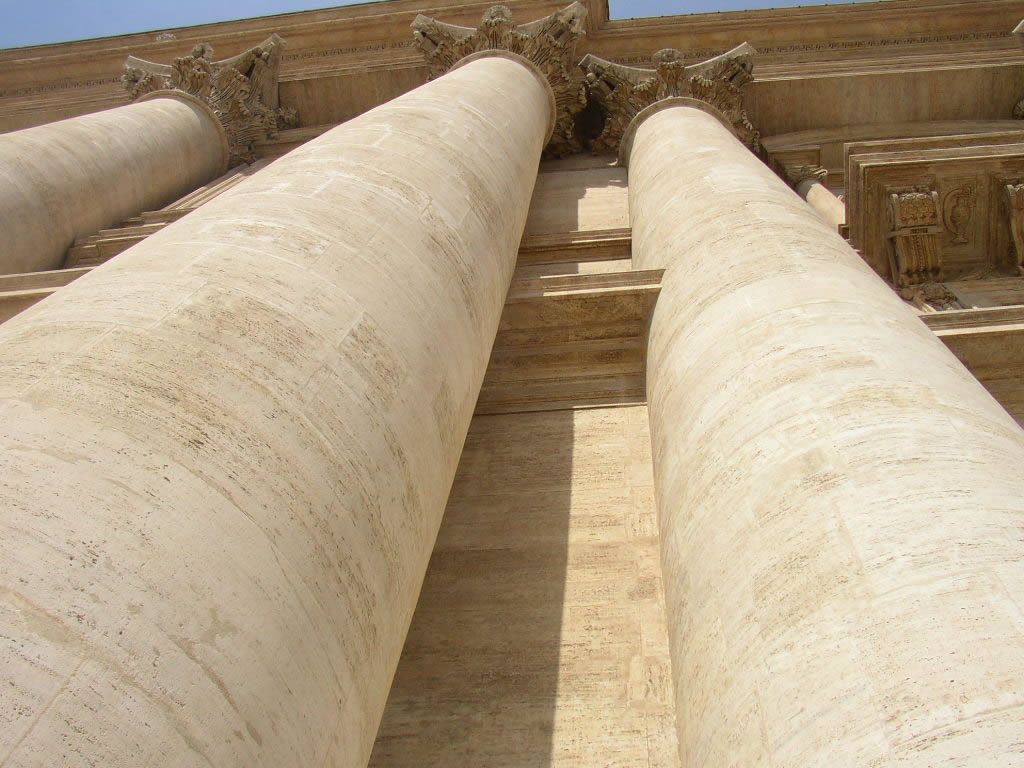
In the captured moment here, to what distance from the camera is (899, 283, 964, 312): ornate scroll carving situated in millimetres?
10914

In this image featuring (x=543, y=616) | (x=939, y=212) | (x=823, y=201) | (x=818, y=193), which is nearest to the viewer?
(x=543, y=616)

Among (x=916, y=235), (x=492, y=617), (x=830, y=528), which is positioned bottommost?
(x=492, y=617)

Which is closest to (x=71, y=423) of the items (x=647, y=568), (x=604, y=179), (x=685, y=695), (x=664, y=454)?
(x=685, y=695)

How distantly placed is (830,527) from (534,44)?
12.0 metres

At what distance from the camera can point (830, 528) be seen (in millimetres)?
4012

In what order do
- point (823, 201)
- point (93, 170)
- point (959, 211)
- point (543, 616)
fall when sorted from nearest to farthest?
1. point (543, 616)
2. point (959, 211)
3. point (93, 170)
4. point (823, 201)

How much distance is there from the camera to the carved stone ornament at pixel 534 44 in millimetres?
14273

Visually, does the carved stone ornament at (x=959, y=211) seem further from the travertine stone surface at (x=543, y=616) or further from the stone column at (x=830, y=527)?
the travertine stone surface at (x=543, y=616)

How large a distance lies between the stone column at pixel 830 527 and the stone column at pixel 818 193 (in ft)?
23.8

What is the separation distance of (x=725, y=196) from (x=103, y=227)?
8739 mm

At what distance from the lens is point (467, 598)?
21.4ft

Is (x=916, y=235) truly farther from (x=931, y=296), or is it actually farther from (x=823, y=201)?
(x=823, y=201)

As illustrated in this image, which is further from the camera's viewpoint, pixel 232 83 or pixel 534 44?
pixel 232 83

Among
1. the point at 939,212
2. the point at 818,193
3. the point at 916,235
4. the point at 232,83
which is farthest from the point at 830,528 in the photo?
the point at 232,83
